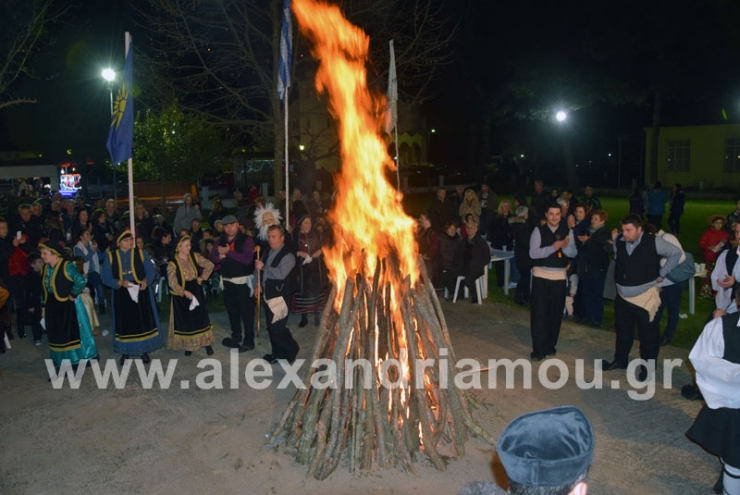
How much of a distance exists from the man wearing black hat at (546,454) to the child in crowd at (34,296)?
8.52 m

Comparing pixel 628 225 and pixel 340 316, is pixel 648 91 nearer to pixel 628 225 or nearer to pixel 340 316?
pixel 628 225

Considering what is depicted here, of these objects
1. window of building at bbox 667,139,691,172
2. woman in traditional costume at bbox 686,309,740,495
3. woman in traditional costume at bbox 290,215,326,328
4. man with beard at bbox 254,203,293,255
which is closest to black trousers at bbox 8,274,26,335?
man with beard at bbox 254,203,293,255

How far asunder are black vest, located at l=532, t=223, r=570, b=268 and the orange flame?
1942 mm

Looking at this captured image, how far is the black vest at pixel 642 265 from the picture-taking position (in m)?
6.91

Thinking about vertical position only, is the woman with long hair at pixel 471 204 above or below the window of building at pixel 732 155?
below

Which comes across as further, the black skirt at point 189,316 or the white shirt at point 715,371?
the black skirt at point 189,316

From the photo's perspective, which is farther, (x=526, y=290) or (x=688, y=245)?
(x=688, y=245)

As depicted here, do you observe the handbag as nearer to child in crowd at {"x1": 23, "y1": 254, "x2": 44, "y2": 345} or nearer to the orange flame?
the orange flame

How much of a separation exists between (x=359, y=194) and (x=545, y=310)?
2962 mm

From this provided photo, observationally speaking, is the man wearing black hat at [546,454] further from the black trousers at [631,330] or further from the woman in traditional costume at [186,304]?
the woman in traditional costume at [186,304]

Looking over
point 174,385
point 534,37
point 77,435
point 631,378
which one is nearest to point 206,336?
point 174,385

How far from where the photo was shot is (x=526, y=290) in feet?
A: 35.7

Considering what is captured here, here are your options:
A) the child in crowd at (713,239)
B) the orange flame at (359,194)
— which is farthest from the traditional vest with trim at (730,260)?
the child in crowd at (713,239)

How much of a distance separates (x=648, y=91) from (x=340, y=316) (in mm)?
28235
